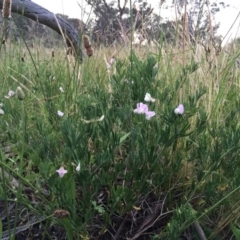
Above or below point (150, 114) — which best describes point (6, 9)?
above

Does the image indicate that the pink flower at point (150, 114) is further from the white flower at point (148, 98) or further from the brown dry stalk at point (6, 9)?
the brown dry stalk at point (6, 9)

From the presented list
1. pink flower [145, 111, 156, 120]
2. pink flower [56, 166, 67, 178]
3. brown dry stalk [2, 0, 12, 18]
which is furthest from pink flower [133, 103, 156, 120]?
brown dry stalk [2, 0, 12, 18]

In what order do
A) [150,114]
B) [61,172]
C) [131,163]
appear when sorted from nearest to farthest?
[61,172] < [150,114] < [131,163]

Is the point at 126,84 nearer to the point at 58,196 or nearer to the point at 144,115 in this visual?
the point at 144,115

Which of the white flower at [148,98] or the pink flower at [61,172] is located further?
the white flower at [148,98]

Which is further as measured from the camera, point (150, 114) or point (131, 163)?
point (131, 163)

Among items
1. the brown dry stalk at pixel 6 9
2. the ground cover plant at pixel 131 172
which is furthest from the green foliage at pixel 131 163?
the brown dry stalk at pixel 6 9

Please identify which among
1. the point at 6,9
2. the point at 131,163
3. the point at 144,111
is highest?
the point at 6,9

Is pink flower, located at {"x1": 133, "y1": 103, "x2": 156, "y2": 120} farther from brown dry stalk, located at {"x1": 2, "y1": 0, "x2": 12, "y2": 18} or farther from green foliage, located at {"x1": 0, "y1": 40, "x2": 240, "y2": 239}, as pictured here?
brown dry stalk, located at {"x1": 2, "y1": 0, "x2": 12, "y2": 18}

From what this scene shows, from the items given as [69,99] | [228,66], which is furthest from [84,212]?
[228,66]

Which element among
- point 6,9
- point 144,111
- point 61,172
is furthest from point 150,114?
point 6,9

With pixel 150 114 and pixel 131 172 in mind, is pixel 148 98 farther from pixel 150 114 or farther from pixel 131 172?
pixel 131 172

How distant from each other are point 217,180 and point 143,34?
58.4 inches

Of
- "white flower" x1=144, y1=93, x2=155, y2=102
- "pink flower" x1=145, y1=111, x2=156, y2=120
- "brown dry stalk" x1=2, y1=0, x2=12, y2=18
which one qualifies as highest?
"brown dry stalk" x1=2, y1=0, x2=12, y2=18
